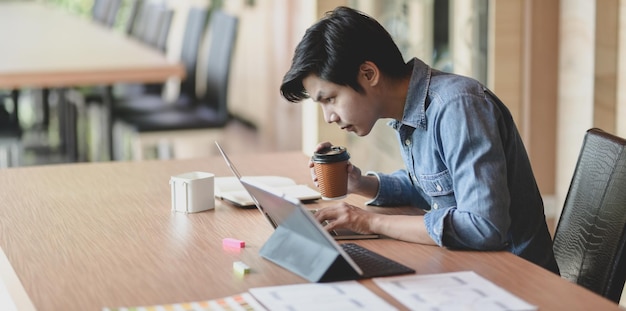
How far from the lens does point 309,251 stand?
5.66ft

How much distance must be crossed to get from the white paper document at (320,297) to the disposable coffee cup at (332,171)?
0.45 m

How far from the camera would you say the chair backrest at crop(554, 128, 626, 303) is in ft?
6.48

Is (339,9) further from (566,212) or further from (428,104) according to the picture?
(566,212)

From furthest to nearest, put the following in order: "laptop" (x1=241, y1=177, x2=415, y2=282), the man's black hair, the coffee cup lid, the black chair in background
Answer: the black chair in background
the coffee cup lid
the man's black hair
"laptop" (x1=241, y1=177, x2=415, y2=282)

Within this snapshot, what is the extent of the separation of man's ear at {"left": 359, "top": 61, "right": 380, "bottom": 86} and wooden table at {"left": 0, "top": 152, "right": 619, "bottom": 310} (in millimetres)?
308

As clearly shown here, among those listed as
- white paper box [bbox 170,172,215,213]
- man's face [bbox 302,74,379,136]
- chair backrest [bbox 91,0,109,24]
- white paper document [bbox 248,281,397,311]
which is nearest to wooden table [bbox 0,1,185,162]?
chair backrest [bbox 91,0,109,24]

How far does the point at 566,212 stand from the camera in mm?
2170

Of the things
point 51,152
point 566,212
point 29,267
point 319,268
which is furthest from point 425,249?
point 51,152

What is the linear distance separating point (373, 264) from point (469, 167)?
261 mm

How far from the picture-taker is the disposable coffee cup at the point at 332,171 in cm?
206

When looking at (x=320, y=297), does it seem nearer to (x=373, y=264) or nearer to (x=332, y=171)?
(x=373, y=264)

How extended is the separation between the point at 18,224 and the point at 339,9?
78 cm

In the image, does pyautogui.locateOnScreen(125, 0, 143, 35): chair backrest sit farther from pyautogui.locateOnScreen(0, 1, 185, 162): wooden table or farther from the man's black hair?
the man's black hair

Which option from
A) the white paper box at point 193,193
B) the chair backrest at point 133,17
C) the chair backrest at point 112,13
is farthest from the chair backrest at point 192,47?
the white paper box at point 193,193
